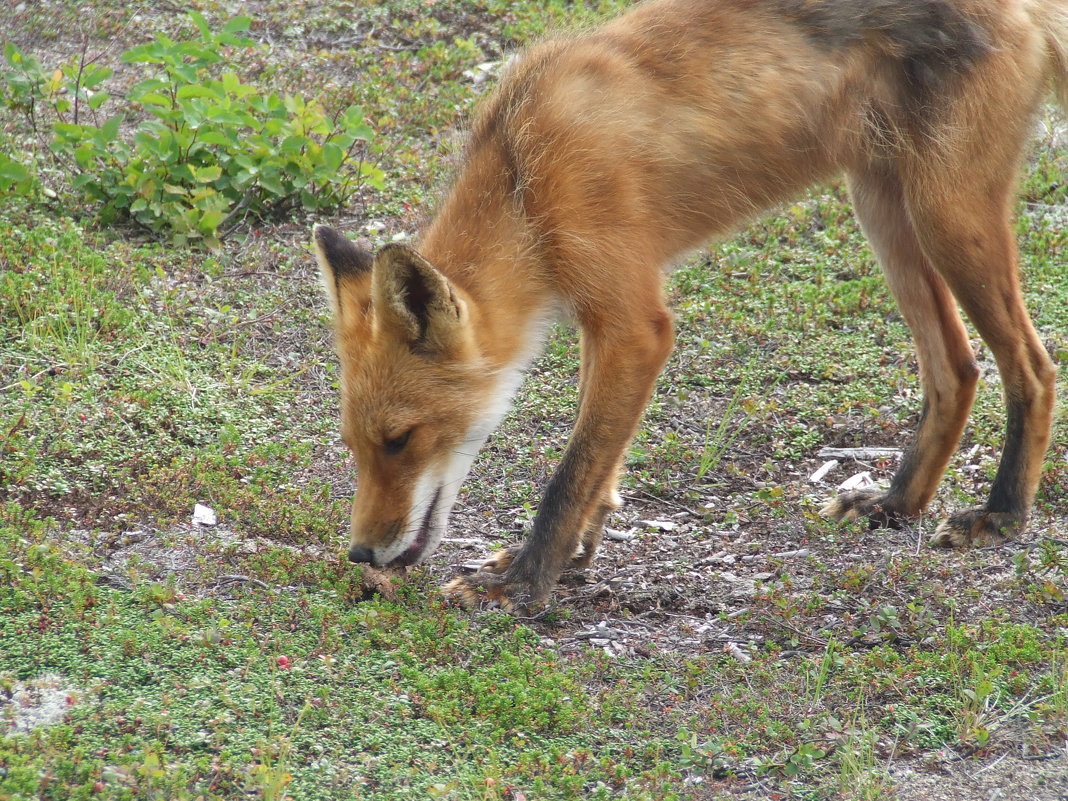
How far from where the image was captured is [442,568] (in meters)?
4.98

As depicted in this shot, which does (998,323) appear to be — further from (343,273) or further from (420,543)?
(343,273)

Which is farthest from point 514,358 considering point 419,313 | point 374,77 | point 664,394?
point 374,77

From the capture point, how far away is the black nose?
4.25 metres

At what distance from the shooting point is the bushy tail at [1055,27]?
4.98 m

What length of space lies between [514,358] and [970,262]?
2.12 m

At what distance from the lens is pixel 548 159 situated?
4.58 metres

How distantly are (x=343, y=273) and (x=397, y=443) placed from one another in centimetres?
80

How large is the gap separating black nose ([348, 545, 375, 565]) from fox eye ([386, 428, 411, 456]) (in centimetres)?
39

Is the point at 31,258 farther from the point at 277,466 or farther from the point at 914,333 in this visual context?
the point at 914,333

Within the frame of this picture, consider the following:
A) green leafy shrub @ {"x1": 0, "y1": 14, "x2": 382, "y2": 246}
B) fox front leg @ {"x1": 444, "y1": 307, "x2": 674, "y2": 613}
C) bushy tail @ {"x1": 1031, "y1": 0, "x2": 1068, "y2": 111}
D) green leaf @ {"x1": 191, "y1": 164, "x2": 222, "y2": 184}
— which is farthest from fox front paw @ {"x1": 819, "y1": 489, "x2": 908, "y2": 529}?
green leaf @ {"x1": 191, "y1": 164, "x2": 222, "y2": 184}

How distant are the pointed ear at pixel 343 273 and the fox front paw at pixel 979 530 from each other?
291cm

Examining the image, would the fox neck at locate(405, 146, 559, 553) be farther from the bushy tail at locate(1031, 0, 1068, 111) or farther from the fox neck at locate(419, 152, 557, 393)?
the bushy tail at locate(1031, 0, 1068, 111)

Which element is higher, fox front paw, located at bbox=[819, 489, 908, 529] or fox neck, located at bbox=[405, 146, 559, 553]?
fox neck, located at bbox=[405, 146, 559, 553]

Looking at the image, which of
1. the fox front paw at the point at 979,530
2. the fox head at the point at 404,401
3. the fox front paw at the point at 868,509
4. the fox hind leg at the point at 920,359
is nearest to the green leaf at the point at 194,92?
the fox head at the point at 404,401
